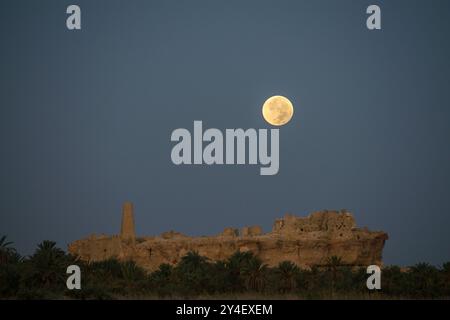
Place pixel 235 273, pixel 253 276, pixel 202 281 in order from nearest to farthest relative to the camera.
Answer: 1. pixel 202 281
2. pixel 253 276
3. pixel 235 273

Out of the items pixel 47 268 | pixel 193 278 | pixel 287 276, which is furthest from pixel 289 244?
pixel 47 268

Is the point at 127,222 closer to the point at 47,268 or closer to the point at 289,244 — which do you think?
the point at 289,244

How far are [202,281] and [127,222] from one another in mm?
51299

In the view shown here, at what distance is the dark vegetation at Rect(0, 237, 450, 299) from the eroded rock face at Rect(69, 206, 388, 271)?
1176 inches

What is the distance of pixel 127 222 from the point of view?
93438 mm

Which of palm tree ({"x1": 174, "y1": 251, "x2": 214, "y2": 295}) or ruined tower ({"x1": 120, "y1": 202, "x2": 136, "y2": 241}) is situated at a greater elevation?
ruined tower ({"x1": 120, "y1": 202, "x2": 136, "y2": 241})

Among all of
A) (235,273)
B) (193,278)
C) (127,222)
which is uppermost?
(127,222)

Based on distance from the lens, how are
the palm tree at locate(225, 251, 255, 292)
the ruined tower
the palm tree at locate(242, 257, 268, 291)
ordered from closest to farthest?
the palm tree at locate(225, 251, 255, 292)
the palm tree at locate(242, 257, 268, 291)
the ruined tower

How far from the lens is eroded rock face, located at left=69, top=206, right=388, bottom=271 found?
265 feet

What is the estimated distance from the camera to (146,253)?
275 ft

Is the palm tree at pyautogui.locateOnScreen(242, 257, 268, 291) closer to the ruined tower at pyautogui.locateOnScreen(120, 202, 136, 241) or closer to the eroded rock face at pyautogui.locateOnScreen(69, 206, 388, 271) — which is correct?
the eroded rock face at pyautogui.locateOnScreen(69, 206, 388, 271)

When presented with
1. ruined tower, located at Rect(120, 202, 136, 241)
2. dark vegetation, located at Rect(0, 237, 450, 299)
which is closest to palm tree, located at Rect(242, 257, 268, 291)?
dark vegetation, located at Rect(0, 237, 450, 299)
